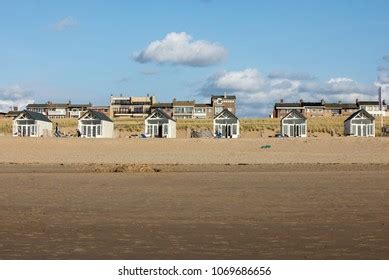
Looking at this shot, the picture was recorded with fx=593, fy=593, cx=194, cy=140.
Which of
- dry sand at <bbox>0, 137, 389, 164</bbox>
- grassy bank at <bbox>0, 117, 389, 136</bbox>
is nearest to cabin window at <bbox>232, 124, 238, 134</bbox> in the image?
grassy bank at <bbox>0, 117, 389, 136</bbox>

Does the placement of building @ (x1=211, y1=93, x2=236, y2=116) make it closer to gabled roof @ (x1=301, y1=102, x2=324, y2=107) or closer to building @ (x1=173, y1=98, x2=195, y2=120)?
building @ (x1=173, y1=98, x2=195, y2=120)

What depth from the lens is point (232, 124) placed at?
62250mm

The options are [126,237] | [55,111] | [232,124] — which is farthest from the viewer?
[55,111]

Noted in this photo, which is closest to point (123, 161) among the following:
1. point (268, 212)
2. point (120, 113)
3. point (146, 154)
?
point (146, 154)

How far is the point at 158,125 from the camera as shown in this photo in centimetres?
6172

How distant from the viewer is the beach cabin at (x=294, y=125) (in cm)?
6219

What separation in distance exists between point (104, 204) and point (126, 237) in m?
5.01

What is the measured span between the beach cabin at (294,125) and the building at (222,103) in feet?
186

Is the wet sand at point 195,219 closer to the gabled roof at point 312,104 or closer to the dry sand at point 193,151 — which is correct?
the dry sand at point 193,151

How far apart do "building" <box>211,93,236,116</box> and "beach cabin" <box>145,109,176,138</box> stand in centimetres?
5776

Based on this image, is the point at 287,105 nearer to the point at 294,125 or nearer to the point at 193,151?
the point at 294,125
